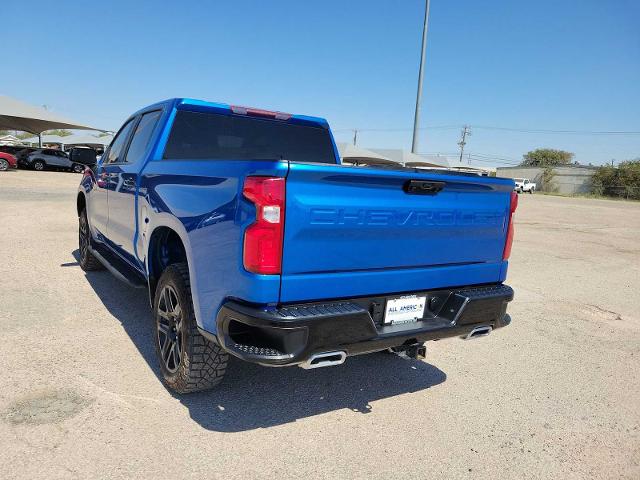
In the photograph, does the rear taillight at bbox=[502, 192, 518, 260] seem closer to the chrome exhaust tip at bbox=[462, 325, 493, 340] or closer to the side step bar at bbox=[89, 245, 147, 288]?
the chrome exhaust tip at bbox=[462, 325, 493, 340]

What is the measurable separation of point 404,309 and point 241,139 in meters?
2.23

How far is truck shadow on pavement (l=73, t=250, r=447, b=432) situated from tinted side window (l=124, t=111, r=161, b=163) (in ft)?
5.02

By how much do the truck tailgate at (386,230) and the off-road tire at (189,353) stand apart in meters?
0.78

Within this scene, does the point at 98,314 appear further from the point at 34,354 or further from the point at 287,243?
the point at 287,243

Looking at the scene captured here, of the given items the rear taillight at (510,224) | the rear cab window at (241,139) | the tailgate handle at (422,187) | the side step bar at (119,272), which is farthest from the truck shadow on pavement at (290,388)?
the rear cab window at (241,139)

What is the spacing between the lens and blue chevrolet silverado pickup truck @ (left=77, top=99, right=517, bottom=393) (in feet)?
7.41

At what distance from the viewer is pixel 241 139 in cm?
414

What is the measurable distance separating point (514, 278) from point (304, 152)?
4540 mm

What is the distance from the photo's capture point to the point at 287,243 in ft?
7.40

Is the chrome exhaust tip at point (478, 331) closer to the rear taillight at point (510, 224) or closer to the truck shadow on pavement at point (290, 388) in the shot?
the rear taillight at point (510, 224)

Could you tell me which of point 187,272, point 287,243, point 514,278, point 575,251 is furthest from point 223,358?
point 575,251

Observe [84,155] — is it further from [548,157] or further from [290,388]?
[548,157]

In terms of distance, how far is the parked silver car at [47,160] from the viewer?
2991 cm

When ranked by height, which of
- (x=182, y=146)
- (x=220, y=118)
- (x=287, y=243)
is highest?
(x=220, y=118)
